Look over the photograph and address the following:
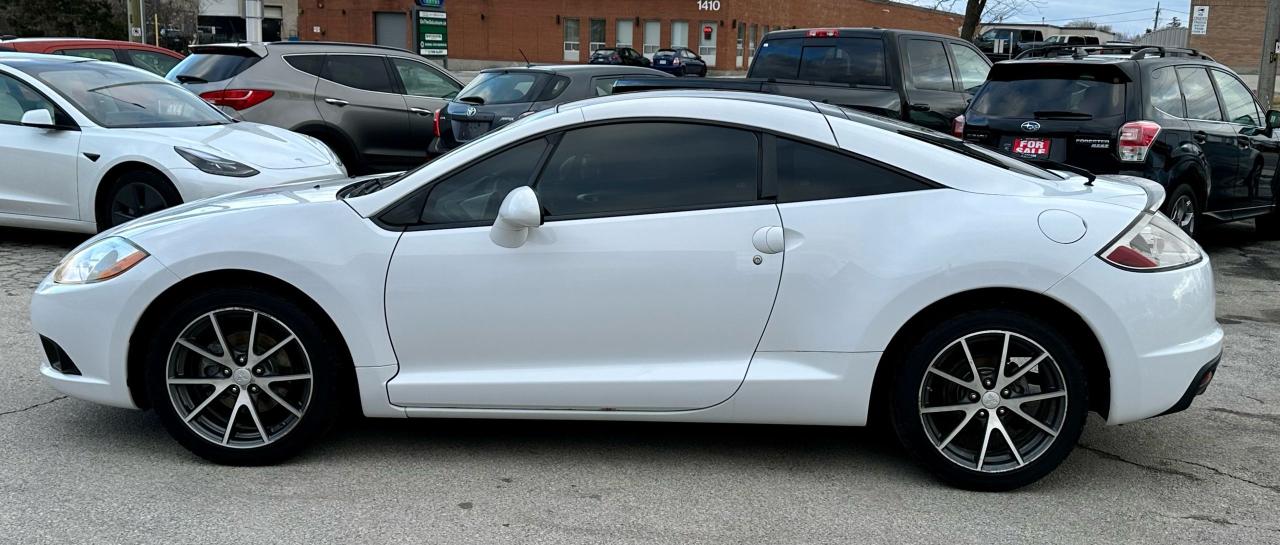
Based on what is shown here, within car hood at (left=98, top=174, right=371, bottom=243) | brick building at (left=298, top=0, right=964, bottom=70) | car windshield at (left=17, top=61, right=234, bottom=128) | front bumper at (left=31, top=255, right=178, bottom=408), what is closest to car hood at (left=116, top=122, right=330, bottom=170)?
car windshield at (left=17, top=61, right=234, bottom=128)

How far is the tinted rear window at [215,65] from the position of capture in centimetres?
1166

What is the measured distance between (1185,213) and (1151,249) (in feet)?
16.7

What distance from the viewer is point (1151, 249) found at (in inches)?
154

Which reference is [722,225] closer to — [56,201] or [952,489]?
[952,489]

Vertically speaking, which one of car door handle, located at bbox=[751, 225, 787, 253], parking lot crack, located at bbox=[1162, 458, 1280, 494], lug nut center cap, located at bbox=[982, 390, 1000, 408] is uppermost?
car door handle, located at bbox=[751, 225, 787, 253]

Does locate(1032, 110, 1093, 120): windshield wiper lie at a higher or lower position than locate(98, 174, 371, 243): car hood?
higher

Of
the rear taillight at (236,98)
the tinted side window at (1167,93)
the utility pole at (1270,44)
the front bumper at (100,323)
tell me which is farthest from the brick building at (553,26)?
the front bumper at (100,323)

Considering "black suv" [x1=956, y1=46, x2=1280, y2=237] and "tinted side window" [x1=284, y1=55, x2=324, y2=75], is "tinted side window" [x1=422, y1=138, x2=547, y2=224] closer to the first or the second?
"black suv" [x1=956, y1=46, x2=1280, y2=237]

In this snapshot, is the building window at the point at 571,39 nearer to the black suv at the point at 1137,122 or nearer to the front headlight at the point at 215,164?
the black suv at the point at 1137,122

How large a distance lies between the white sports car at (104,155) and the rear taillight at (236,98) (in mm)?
2571

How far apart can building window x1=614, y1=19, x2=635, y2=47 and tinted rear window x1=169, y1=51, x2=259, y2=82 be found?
47502 millimetres

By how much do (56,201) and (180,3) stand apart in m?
56.5

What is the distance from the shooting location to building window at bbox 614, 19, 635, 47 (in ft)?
192

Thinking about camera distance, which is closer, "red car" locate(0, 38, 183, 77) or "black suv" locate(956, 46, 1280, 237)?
"black suv" locate(956, 46, 1280, 237)
